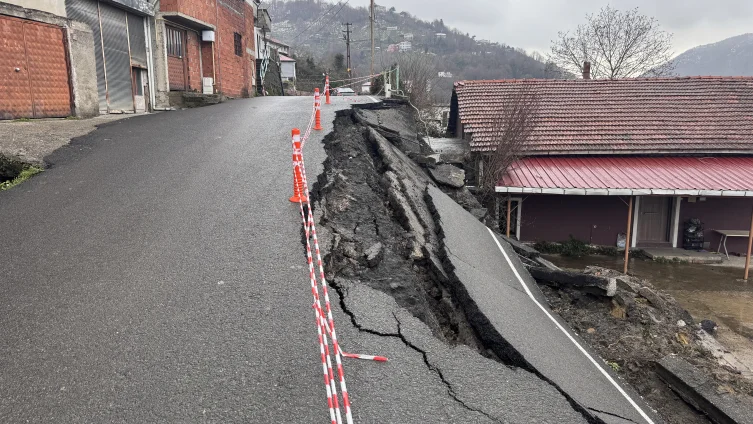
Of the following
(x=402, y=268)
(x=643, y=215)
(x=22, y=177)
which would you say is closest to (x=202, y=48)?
(x=22, y=177)

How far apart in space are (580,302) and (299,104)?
A: 10.6 metres

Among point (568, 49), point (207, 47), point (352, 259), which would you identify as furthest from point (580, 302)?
point (568, 49)

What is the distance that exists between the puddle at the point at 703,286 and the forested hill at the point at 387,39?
5356cm

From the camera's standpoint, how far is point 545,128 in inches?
693

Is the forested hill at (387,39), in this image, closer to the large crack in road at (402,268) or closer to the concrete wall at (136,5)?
the concrete wall at (136,5)

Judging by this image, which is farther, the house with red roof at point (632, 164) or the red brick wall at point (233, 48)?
the red brick wall at point (233, 48)

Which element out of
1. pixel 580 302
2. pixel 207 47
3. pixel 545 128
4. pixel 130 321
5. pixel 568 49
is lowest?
pixel 580 302

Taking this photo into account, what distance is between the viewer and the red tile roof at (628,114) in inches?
664

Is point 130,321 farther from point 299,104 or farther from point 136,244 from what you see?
point 299,104

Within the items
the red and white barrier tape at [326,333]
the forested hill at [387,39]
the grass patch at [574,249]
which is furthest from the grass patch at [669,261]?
the forested hill at [387,39]

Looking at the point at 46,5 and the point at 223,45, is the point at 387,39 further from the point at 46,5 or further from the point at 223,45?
the point at 46,5

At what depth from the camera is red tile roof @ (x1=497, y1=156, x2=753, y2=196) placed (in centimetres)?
1465

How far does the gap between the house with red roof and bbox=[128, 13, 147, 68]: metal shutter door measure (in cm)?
1134

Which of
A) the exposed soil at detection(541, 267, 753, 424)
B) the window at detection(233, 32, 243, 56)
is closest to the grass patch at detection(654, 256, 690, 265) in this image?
the exposed soil at detection(541, 267, 753, 424)
